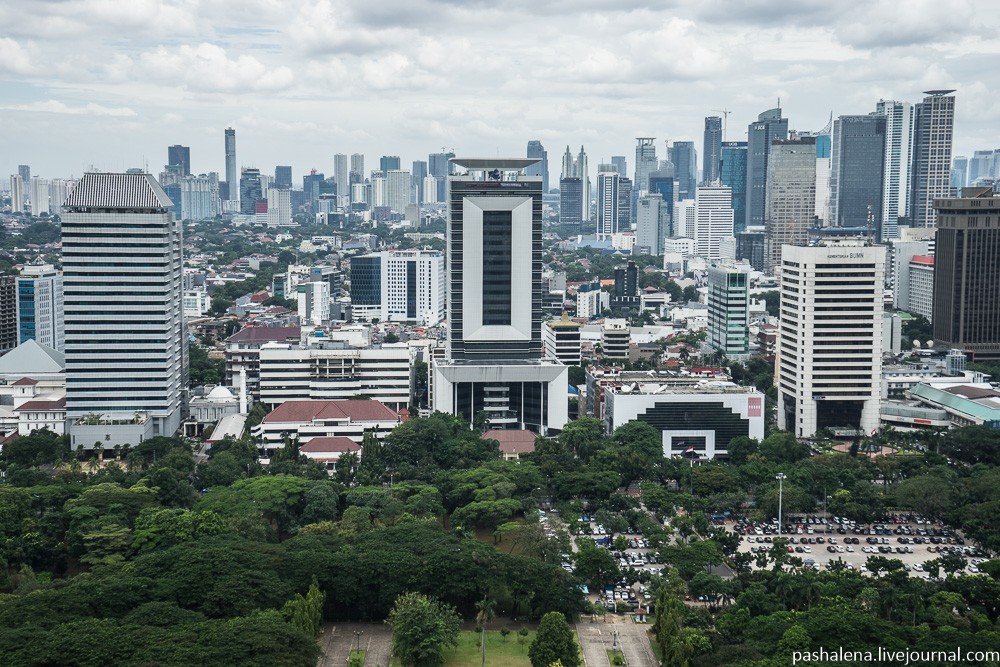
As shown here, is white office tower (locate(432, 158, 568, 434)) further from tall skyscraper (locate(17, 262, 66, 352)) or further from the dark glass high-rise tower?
the dark glass high-rise tower

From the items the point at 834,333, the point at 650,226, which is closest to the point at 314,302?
the point at 834,333

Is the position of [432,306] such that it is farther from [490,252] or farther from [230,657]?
[230,657]

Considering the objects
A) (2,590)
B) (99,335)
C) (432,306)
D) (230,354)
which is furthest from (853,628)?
(432,306)

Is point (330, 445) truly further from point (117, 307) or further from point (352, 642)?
point (352, 642)

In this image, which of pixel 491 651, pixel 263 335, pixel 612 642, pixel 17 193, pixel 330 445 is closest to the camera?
pixel 491 651

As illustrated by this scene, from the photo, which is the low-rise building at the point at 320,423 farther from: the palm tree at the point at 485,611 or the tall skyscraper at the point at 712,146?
the tall skyscraper at the point at 712,146

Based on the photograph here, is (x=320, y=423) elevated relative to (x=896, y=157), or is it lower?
lower

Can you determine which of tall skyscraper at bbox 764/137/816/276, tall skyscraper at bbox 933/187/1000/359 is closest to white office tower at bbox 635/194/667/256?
tall skyscraper at bbox 764/137/816/276
